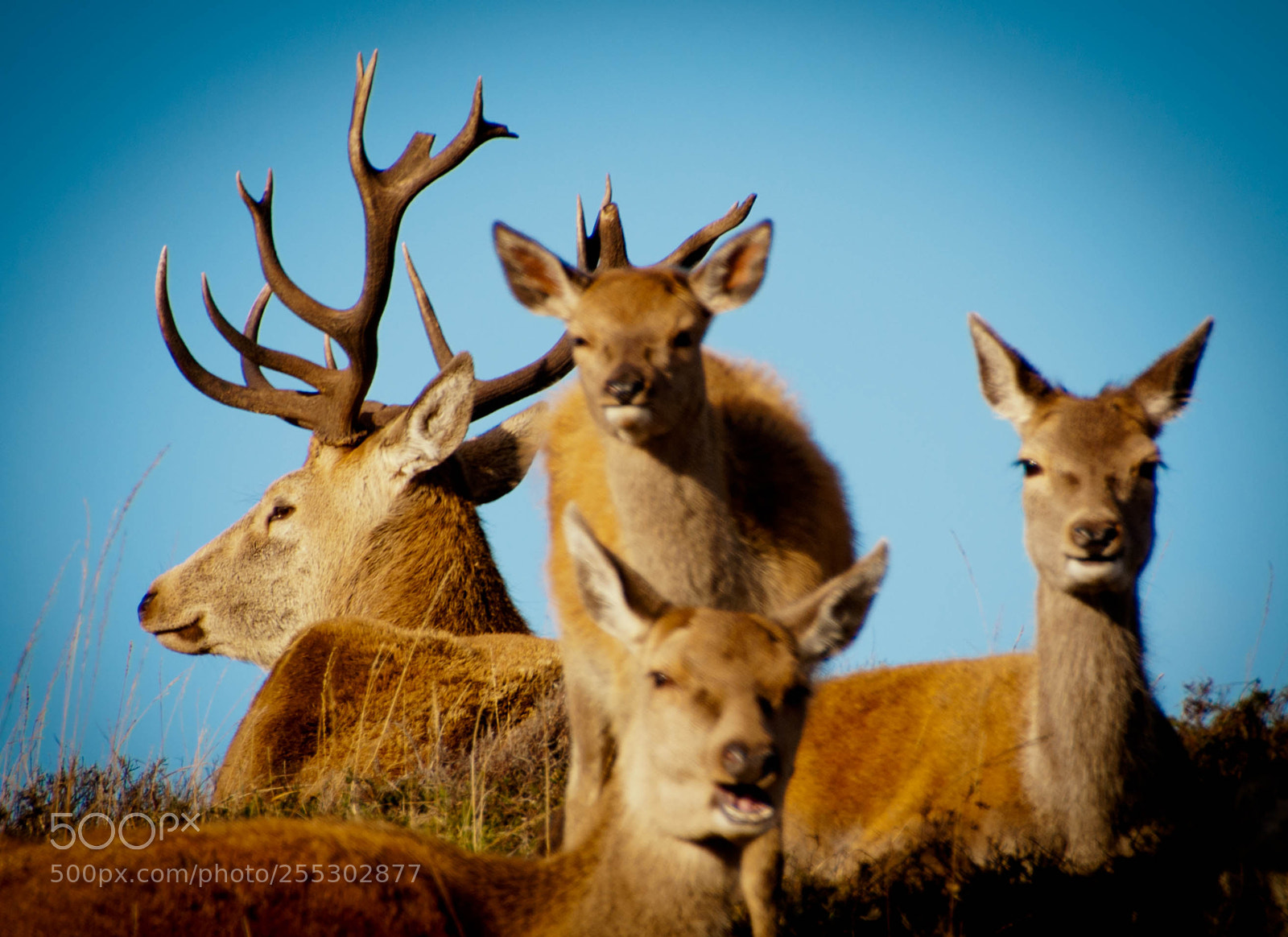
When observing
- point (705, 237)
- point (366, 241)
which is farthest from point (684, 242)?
point (366, 241)

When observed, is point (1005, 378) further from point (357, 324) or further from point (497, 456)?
point (357, 324)

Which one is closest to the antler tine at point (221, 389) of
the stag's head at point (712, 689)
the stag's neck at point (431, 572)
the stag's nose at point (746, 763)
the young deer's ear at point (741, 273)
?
the stag's neck at point (431, 572)

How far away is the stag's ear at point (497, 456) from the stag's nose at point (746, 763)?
5.10 meters

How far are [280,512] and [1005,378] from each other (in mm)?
5017

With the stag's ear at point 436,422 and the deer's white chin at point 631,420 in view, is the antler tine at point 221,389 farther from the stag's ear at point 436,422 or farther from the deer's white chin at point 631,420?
the deer's white chin at point 631,420

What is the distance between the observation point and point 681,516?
4.82m

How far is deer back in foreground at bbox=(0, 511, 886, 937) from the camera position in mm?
3158

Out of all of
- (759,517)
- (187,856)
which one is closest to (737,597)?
(759,517)

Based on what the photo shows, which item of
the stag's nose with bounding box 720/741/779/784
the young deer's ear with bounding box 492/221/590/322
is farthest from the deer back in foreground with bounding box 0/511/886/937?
the young deer's ear with bounding box 492/221/590/322

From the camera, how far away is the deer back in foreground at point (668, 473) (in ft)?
15.6

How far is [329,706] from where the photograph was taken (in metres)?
6.14

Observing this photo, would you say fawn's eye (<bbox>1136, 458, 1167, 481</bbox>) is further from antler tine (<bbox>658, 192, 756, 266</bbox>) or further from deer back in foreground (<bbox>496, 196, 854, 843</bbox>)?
antler tine (<bbox>658, 192, 756, 266</bbox>)

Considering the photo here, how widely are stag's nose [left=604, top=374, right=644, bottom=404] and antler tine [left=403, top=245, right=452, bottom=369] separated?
455 cm

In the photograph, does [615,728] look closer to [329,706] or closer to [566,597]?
[566,597]
